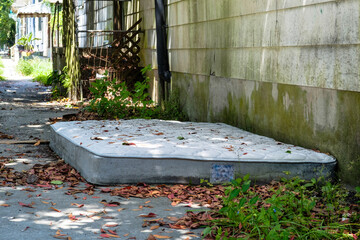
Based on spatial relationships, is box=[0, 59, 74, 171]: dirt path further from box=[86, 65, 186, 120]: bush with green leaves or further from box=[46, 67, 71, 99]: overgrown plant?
box=[86, 65, 186, 120]: bush with green leaves

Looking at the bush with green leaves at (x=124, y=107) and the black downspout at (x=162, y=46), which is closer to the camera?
the bush with green leaves at (x=124, y=107)

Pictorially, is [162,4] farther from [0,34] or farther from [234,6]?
[0,34]

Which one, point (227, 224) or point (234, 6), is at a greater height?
point (234, 6)

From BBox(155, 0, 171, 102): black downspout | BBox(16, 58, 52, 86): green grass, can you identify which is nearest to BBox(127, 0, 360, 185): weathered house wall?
BBox(155, 0, 171, 102): black downspout

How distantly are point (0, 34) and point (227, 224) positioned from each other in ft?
180

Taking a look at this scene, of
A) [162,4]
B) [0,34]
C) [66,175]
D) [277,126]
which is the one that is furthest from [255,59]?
[0,34]

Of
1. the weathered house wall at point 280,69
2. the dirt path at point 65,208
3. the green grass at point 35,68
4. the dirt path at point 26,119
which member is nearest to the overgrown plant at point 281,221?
the dirt path at point 65,208

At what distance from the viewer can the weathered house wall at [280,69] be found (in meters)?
5.19

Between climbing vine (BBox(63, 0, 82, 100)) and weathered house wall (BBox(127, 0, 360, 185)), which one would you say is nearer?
weathered house wall (BBox(127, 0, 360, 185))

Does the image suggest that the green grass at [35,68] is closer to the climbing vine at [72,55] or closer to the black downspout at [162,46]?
the climbing vine at [72,55]

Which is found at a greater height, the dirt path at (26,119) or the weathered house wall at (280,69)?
the weathered house wall at (280,69)

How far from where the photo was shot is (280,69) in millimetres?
6453

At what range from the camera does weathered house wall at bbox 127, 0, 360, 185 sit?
5.19 m

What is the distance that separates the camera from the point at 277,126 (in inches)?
259
